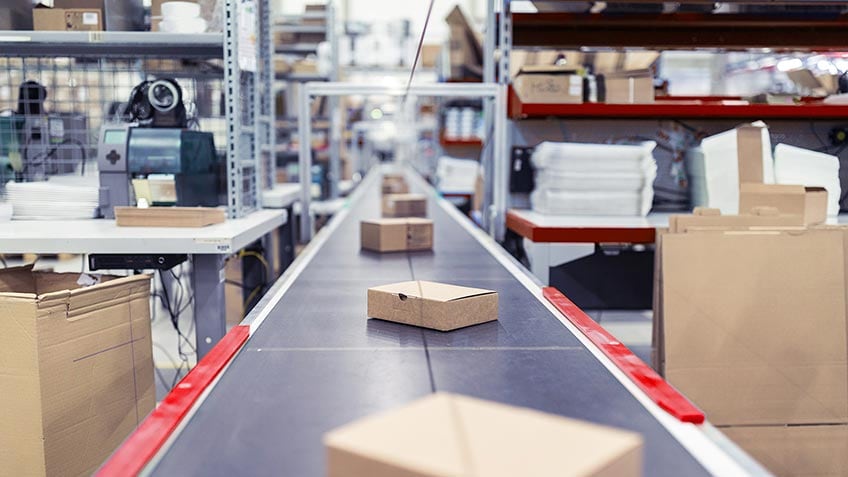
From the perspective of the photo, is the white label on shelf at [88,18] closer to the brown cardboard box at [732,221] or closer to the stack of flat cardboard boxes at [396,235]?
the stack of flat cardboard boxes at [396,235]

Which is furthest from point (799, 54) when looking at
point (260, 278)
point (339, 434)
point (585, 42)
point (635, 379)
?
point (339, 434)

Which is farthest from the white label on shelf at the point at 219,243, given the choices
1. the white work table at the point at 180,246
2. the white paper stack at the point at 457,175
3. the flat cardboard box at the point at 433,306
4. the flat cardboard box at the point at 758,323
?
the white paper stack at the point at 457,175

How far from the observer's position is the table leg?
1930mm

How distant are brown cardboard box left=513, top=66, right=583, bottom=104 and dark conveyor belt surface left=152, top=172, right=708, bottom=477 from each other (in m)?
1.34

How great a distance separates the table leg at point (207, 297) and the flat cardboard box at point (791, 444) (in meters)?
1.40

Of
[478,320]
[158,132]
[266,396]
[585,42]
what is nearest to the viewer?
[266,396]

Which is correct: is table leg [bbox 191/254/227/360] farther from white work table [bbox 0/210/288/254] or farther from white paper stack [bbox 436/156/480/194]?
white paper stack [bbox 436/156/480/194]

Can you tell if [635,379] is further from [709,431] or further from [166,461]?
[166,461]

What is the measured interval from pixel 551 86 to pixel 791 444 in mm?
1563

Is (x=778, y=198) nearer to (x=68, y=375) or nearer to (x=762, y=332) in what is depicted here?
(x=762, y=332)

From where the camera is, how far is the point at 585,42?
10.7ft

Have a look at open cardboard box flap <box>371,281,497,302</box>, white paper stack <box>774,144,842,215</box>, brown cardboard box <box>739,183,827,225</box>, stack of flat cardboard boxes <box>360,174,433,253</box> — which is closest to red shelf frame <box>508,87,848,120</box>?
white paper stack <box>774,144,842,215</box>

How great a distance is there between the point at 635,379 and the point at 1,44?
2383 millimetres

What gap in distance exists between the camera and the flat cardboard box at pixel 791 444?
190cm
